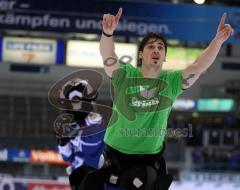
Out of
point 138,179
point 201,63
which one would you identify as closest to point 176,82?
point 201,63

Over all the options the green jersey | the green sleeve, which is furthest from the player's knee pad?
the green sleeve

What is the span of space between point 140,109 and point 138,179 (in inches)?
11.8

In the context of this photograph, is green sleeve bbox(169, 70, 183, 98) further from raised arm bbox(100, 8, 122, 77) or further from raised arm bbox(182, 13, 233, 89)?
raised arm bbox(100, 8, 122, 77)

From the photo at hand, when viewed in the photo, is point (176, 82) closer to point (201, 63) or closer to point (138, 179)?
point (201, 63)

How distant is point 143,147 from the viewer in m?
2.43

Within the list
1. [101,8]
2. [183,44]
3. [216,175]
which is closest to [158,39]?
[216,175]

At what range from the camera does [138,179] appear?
7.85 ft

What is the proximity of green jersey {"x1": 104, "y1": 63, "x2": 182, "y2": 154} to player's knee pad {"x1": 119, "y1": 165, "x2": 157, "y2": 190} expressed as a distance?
81mm

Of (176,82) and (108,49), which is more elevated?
(108,49)

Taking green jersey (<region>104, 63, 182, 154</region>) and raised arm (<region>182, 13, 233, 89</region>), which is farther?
raised arm (<region>182, 13, 233, 89</region>)

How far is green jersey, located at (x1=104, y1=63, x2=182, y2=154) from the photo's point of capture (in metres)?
2.44

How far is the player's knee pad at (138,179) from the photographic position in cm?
239

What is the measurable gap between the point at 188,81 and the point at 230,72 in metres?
12.8

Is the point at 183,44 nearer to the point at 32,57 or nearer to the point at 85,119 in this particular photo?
the point at 32,57
